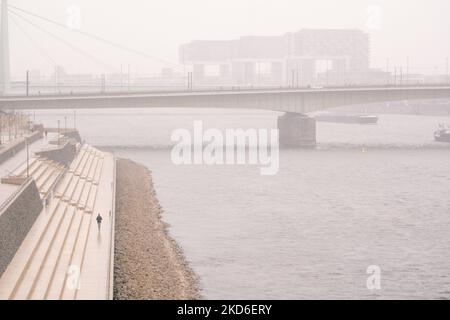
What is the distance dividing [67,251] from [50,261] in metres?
2.12

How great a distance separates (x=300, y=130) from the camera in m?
98.4

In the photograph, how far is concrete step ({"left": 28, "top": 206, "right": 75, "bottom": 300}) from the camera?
90.3 feet

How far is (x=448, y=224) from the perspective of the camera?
47406mm

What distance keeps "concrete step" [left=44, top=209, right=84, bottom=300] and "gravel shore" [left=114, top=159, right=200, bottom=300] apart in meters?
2.07

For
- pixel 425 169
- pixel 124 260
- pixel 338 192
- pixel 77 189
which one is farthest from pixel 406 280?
pixel 425 169

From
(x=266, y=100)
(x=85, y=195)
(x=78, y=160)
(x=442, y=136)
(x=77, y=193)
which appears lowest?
Result: (x=85, y=195)

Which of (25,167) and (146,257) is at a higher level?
(25,167)

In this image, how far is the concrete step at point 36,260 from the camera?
27.3 m

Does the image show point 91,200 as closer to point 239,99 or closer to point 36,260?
point 36,260

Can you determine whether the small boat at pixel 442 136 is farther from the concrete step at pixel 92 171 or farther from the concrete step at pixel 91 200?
the concrete step at pixel 91 200
